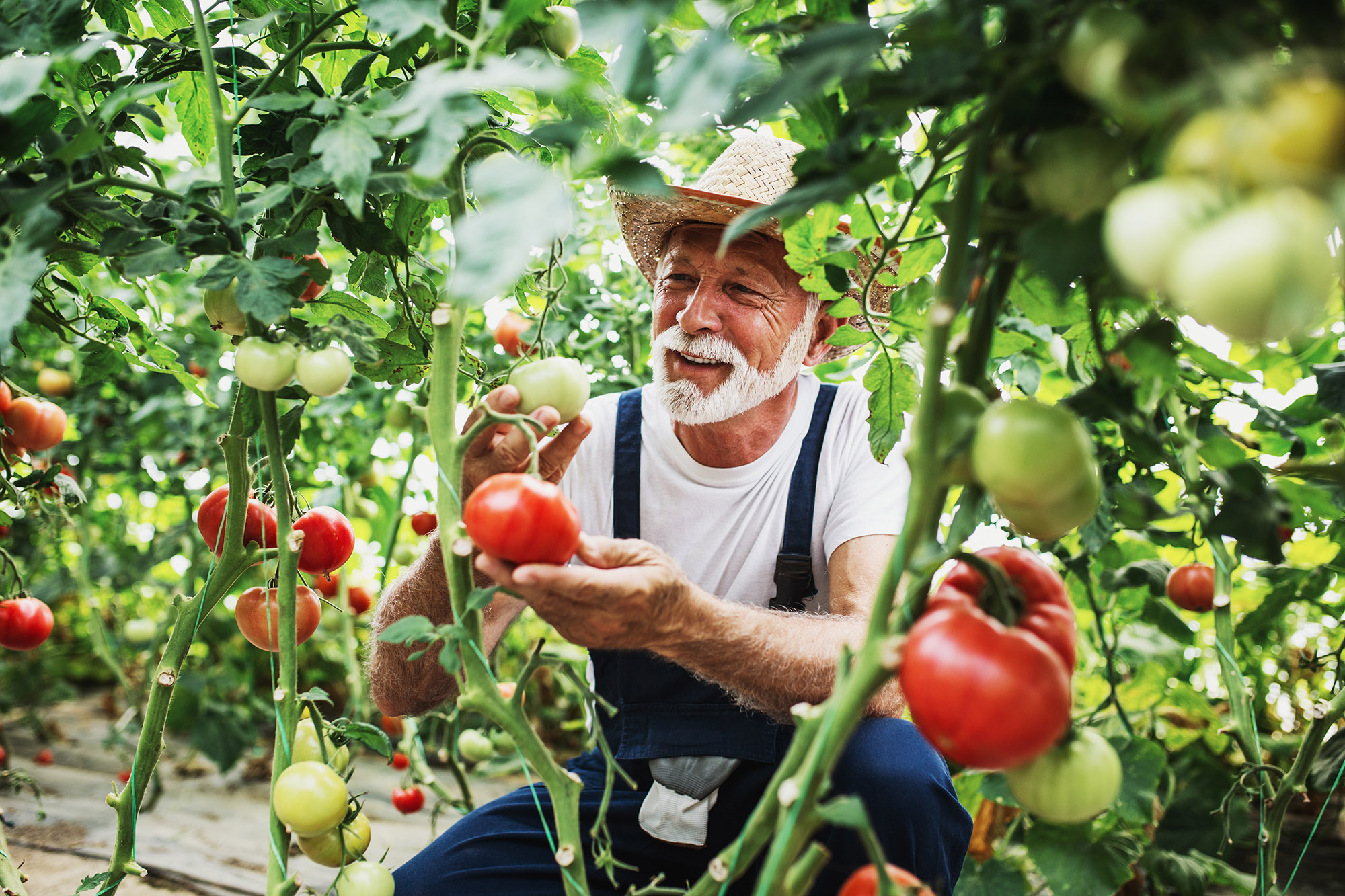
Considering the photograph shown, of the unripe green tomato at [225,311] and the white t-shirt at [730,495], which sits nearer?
the unripe green tomato at [225,311]

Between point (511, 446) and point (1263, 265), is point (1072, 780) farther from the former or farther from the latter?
point (511, 446)

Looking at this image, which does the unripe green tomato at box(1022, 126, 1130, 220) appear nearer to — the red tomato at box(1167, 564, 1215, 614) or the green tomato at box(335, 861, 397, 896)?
the green tomato at box(335, 861, 397, 896)

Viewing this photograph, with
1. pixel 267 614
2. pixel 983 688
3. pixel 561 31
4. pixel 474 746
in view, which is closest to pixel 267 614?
pixel 267 614

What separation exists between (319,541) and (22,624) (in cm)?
64

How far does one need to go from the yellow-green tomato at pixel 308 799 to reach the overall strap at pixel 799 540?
78 centimetres

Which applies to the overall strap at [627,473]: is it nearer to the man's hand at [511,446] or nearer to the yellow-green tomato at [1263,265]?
the man's hand at [511,446]

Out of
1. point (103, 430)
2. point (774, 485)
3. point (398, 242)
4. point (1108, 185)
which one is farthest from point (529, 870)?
point (103, 430)

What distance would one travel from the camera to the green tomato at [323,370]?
2.65 feet

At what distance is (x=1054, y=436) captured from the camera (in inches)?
19.9

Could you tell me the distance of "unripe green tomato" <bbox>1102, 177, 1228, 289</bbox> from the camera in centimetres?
40

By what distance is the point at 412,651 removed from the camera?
1309 millimetres

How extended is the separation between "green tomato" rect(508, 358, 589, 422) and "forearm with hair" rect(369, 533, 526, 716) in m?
0.37

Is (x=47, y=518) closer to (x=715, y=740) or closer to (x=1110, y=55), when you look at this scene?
(x=715, y=740)

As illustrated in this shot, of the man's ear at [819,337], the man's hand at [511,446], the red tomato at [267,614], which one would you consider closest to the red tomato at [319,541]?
the red tomato at [267,614]
